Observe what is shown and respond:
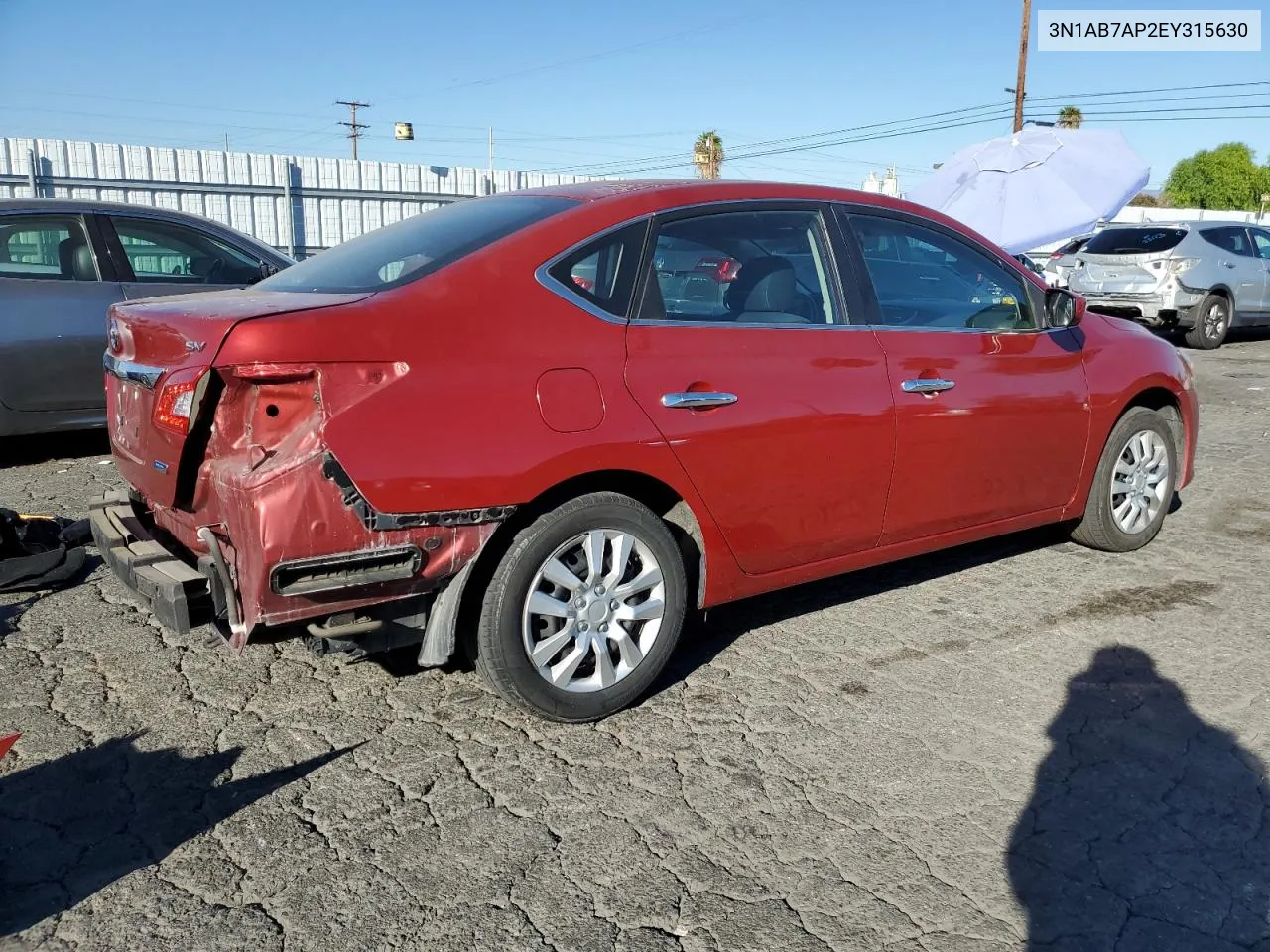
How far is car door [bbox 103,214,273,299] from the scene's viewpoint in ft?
22.4

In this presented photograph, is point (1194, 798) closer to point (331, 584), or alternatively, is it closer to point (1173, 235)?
point (331, 584)

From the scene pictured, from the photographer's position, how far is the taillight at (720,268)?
3.71 m

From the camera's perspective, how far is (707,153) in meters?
52.9

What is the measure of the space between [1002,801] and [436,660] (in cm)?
165

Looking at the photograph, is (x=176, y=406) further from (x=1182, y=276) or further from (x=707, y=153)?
(x=707, y=153)

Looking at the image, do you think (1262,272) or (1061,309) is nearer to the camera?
(1061,309)

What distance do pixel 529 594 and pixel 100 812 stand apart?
50.5 inches

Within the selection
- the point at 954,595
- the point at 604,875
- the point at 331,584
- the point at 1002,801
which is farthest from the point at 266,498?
the point at 954,595

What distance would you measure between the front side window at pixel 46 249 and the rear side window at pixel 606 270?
4609 millimetres

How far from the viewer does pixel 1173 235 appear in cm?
1390

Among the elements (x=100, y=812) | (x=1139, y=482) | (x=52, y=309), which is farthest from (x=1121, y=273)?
(x=100, y=812)

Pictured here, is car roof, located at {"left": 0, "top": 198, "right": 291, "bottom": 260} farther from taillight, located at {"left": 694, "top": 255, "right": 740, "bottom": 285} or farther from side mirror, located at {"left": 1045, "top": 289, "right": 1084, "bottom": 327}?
side mirror, located at {"left": 1045, "top": 289, "right": 1084, "bottom": 327}

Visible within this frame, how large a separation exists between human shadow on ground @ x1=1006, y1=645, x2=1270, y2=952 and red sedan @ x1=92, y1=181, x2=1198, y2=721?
3.58ft

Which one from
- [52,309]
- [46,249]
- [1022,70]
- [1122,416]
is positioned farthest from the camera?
[1022,70]
